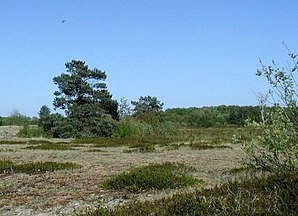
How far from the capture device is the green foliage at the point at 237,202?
14.4ft

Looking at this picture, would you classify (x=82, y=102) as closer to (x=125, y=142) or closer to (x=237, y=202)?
(x=125, y=142)

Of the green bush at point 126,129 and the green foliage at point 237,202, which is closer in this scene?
the green foliage at point 237,202

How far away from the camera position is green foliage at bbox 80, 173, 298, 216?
14.4 ft

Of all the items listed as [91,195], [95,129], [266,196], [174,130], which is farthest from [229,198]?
[174,130]

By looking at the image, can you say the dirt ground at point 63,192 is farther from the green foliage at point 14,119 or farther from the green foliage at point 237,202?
the green foliage at point 14,119

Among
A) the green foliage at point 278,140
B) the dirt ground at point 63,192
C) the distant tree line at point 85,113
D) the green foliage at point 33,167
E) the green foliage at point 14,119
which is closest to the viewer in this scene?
the green foliage at point 278,140

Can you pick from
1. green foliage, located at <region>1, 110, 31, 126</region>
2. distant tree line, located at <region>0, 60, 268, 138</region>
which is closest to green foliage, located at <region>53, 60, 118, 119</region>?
distant tree line, located at <region>0, 60, 268, 138</region>

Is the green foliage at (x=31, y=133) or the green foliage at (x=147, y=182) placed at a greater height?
the green foliage at (x=31, y=133)

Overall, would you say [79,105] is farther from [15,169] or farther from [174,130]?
[15,169]

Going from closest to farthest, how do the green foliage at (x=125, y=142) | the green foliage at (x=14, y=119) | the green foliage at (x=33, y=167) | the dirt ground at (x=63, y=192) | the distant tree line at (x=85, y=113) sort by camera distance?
1. the dirt ground at (x=63, y=192)
2. the green foliage at (x=33, y=167)
3. the green foliage at (x=125, y=142)
4. the distant tree line at (x=85, y=113)
5. the green foliage at (x=14, y=119)

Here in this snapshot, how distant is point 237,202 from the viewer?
4.56m

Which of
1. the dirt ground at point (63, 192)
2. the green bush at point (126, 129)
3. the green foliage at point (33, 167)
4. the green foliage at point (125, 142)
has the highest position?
the green bush at point (126, 129)

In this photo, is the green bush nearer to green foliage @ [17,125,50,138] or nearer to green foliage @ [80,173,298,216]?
green foliage @ [17,125,50,138]

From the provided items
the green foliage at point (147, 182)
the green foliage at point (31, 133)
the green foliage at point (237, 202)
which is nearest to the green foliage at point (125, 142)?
the green foliage at point (31, 133)
